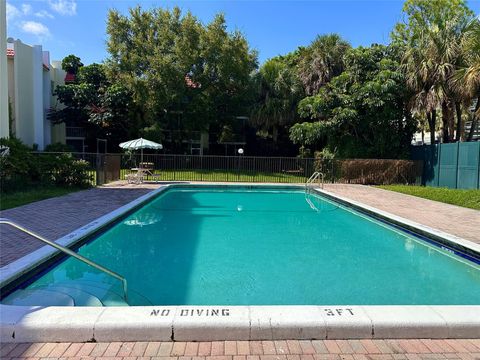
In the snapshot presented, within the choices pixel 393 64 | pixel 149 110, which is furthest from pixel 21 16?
pixel 393 64

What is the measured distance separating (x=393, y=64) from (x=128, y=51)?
17195 mm

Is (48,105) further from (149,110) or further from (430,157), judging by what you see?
(430,157)

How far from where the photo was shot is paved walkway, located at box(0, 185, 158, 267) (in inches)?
223

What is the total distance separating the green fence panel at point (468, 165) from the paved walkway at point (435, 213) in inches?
115

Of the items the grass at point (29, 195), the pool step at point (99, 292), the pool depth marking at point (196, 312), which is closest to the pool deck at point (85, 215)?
the grass at point (29, 195)

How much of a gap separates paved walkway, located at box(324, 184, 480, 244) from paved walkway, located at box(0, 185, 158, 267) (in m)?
7.36

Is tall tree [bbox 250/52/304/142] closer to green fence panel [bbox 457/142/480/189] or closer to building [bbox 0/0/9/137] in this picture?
green fence panel [bbox 457/142/480/189]

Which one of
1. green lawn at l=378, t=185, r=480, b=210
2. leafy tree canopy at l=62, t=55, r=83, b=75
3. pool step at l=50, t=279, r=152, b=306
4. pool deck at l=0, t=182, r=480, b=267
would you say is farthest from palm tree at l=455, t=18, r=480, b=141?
leafy tree canopy at l=62, t=55, r=83, b=75

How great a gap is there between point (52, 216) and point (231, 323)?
6.49 meters

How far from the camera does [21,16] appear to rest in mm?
10375

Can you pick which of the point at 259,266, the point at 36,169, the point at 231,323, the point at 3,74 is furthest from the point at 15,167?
the point at 231,323

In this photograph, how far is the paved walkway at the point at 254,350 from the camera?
9.18ft

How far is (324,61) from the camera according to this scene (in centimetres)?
2364

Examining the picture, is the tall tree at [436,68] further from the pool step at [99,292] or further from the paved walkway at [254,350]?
the pool step at [99,292]
